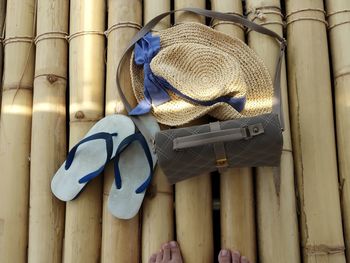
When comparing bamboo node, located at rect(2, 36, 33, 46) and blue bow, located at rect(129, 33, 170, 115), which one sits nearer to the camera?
blue bow, located at rect(129, 33, 170, 115)

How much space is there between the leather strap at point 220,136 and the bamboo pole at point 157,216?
16 cm

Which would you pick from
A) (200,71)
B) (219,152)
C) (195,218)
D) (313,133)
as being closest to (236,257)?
(195,218)

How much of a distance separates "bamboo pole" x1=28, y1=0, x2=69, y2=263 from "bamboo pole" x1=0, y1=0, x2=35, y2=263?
0.11 ft

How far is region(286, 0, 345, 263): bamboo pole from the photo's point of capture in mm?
1056

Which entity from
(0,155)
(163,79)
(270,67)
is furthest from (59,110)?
(270,67)

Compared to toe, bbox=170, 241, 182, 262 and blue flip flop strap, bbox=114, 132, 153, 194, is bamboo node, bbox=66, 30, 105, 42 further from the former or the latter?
toe, bbox=170, 241, 182, 262

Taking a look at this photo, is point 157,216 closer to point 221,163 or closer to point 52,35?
point 221,163

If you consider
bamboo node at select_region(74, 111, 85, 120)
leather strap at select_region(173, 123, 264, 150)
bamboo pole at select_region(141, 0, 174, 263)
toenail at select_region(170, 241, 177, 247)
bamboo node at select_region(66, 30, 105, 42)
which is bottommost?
toenail at select_region(170, 241, 177, 247)

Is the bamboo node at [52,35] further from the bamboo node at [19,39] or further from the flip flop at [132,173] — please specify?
the flip flop at [132,173]

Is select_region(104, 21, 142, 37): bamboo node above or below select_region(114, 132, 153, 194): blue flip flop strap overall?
above

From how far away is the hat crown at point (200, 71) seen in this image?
3.49ft

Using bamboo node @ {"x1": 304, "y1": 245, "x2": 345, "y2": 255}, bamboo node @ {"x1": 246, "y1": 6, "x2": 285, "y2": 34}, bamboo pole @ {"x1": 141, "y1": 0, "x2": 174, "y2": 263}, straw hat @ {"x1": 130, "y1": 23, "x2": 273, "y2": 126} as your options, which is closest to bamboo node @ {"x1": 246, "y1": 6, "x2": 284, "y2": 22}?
bamboo node @ {"x1": 246, "y1": 6, "x2": 285, "y2": 34}

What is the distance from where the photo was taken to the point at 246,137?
965 mm

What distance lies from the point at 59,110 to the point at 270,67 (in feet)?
1.88
